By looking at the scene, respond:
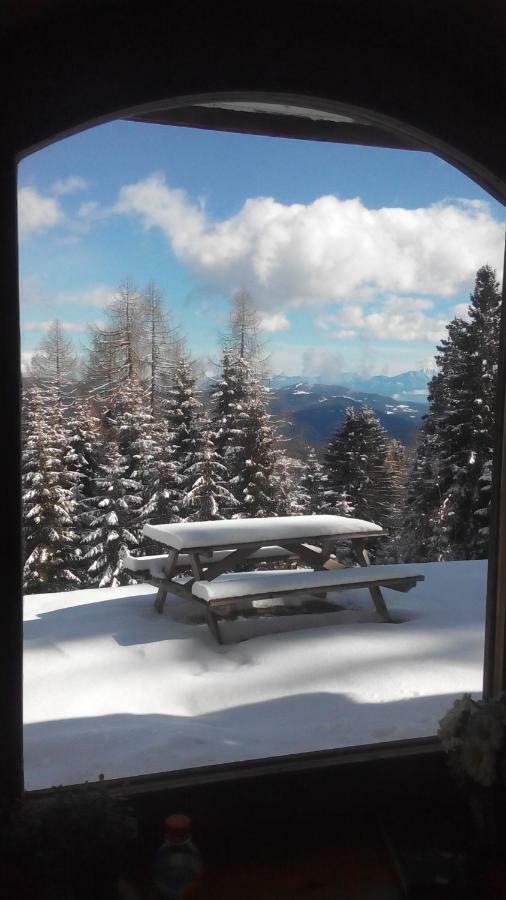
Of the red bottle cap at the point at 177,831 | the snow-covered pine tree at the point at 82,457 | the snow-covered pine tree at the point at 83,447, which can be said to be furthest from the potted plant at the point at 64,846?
the snow-covered pine tree at the point at 83,447

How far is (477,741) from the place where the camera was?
48.0 inches

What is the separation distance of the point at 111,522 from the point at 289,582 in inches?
262

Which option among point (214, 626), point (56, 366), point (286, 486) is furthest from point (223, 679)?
point (286, 486)

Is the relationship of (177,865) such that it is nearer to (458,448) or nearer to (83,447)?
(83,447)

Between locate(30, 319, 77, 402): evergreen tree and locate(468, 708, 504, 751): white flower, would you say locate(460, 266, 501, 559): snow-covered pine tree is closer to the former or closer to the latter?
locate(30, 319, 77, 402): evergreen tree

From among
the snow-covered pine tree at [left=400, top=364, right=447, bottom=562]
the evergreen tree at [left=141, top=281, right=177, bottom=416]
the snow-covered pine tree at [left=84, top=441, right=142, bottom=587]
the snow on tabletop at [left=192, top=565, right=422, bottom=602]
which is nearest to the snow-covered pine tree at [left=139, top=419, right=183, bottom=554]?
the snow-covered pine tree at [left=84, top=441, right=142, bottom=587]

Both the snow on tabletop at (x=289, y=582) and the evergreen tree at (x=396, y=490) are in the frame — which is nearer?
the snow on tabletop at (x=289, y=582)

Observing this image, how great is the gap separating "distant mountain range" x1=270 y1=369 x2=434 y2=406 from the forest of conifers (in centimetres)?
29

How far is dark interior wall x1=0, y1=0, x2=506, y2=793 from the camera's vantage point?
1146mm

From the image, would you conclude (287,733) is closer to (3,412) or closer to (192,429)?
(3,412)

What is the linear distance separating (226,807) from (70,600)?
12.1 ft

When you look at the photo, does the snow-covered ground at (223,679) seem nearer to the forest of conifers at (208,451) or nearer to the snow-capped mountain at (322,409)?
the forest of conifers at (208,451)

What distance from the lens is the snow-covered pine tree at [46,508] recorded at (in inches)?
364

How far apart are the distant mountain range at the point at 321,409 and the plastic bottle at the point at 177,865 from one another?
10519 mm
